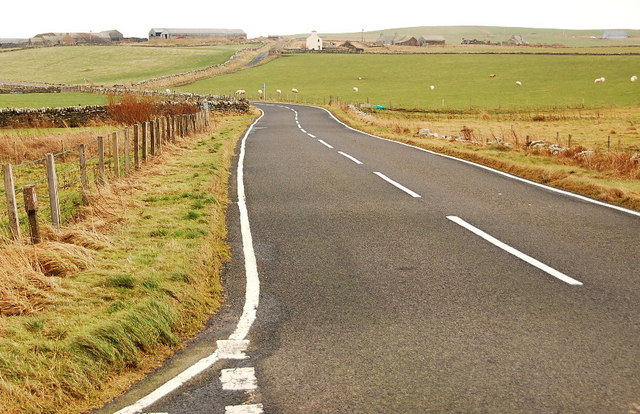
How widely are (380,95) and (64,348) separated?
212 ft

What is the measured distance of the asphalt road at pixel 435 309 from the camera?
4.02 meters

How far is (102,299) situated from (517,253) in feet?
16.4

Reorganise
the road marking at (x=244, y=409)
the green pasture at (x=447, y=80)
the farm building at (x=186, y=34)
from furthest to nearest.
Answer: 1. the farm building at (x=186, y=34)
2. the green pasture at (x=447, y=80)
3. the road marking at (x=244, y=409)

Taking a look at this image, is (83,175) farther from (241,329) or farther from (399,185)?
(241,329)

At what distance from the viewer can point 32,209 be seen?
7578 mm

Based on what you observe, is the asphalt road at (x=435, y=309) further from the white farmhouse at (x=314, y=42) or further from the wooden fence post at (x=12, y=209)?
the white farmhouse at (x=314, y=42)

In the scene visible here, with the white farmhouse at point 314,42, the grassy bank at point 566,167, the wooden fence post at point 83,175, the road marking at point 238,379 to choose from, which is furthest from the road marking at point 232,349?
the white farmhouse at point 314,42

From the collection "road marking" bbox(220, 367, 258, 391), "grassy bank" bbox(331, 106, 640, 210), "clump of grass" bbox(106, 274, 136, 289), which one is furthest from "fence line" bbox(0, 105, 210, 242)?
"grassy bank" bbox(331, 106, 640, 210)

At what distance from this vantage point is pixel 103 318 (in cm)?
517

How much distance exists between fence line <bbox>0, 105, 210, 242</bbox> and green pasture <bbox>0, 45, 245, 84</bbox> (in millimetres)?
70818

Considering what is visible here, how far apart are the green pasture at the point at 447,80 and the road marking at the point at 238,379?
52068 millimetres

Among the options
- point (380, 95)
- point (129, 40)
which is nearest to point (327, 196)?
point (380, 95)

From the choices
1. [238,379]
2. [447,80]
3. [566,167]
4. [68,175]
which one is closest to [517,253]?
[238,379]

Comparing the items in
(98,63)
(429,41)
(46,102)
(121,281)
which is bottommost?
(121,281)
